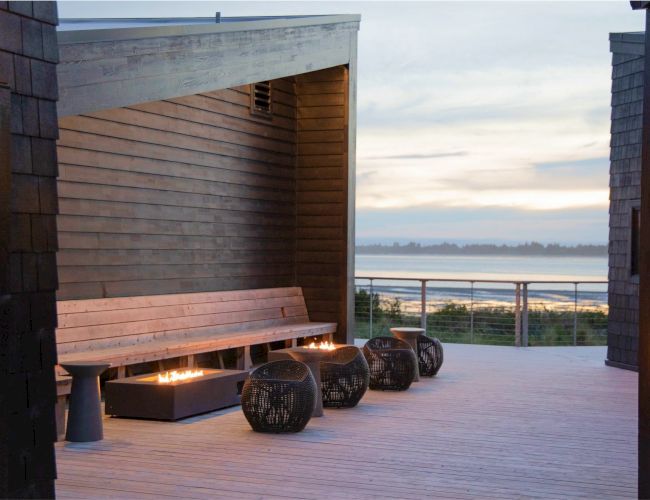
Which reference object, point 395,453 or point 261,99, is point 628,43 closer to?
point 261,99

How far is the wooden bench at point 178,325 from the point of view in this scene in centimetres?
701

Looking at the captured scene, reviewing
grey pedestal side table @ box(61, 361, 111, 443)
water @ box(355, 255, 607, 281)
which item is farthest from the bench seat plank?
water @ box(355, 255, 607, 281)

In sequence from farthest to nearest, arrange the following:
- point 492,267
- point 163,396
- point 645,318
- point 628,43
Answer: point 492,267
point 628,43
point 163,396
point 645,318

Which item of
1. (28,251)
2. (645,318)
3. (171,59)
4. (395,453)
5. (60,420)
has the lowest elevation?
(395,453)

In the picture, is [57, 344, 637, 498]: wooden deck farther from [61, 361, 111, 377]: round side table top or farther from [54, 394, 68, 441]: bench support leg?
[61, 361, 111, 377]: round side table top

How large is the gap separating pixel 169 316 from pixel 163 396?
6.22 feet

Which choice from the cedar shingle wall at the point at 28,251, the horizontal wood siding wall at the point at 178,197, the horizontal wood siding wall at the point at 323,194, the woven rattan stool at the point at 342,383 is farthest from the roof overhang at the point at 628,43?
the cedar shingle wall at the point at 28,251

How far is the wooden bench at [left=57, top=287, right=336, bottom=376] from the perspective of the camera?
7.01 m

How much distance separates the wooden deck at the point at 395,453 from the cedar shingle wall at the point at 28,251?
77 centimetres

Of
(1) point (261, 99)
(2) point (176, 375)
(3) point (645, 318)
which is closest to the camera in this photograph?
(3) point (645, 318)

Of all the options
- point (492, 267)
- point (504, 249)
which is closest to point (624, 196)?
point (504, 249)

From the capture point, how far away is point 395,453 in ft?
17.9

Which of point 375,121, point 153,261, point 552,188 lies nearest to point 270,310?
point 153,261

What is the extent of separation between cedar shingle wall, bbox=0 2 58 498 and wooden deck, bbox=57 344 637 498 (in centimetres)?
77
